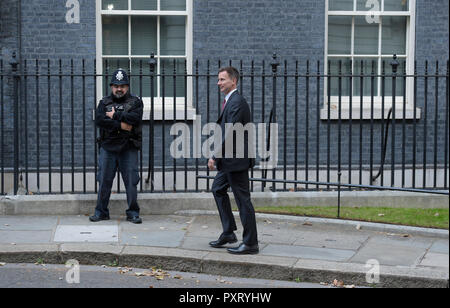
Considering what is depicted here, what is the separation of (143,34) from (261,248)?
4827 mm

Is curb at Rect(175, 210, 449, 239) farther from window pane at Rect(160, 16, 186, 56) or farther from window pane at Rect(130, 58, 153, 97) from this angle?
window pane at Rect(160, 16, 186, 56)

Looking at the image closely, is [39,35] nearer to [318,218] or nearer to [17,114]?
[17,114]

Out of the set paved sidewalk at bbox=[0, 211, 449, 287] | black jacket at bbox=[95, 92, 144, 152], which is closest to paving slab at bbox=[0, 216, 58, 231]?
paved sidewalk at bbox=[0, 211, 449, 287]

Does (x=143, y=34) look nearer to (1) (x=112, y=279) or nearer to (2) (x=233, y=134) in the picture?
(2) (x=233, y=134)

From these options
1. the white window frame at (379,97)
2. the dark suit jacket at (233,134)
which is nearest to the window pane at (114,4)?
the white window frame at (379,97)

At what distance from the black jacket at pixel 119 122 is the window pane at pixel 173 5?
8.67 ft

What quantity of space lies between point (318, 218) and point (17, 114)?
13.7 ft

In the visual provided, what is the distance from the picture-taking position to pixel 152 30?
12.0m

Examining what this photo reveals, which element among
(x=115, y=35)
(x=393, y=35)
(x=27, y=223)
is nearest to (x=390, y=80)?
(x=393, y=35)

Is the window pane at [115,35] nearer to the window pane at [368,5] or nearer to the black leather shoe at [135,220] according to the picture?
the black leather shoe at [135,220]

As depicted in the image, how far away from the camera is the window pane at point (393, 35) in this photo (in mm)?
12469

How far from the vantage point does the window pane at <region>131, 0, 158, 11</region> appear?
11.9 metres

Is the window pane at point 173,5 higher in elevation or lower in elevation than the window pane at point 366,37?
higher
